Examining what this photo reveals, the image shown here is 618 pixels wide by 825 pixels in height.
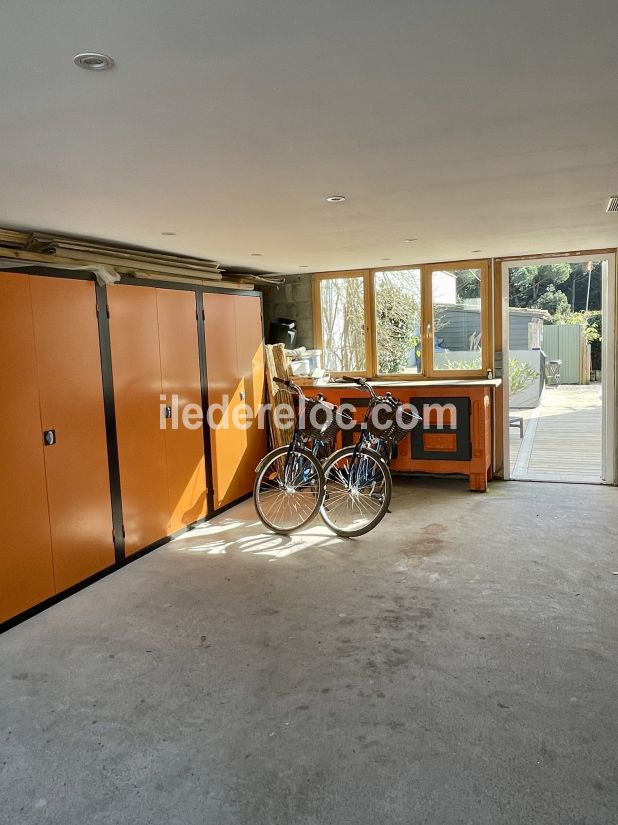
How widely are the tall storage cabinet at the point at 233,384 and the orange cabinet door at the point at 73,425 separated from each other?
142cm

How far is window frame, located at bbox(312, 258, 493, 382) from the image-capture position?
21.2ft

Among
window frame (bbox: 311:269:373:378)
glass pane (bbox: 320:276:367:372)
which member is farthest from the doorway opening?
glass pane (bbox: 320:276:367:372)

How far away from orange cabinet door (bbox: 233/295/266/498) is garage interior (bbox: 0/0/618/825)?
3cm

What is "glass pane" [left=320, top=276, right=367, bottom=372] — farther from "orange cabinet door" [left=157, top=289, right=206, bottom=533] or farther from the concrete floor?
the concrete floor

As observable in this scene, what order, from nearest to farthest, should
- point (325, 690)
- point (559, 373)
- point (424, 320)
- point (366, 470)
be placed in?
point (325, 690)
point (366, 470)
point (424, 320)
point (559, 373)

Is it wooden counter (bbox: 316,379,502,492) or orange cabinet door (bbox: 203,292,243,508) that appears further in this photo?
wooden counter (bbox: 316,379,502,492)

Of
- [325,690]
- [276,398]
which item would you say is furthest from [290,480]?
[325,690]

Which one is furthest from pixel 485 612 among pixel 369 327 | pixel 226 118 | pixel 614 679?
pixel 369 327

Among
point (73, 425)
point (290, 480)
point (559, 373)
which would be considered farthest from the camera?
point (559, 373)

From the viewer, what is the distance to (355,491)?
5004 millimetres

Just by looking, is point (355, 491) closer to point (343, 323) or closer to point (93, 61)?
point (343, 323)

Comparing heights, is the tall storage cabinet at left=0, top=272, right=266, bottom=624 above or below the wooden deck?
above

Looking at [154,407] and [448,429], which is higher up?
[154,407]

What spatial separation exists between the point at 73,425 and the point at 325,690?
2.26 meters
